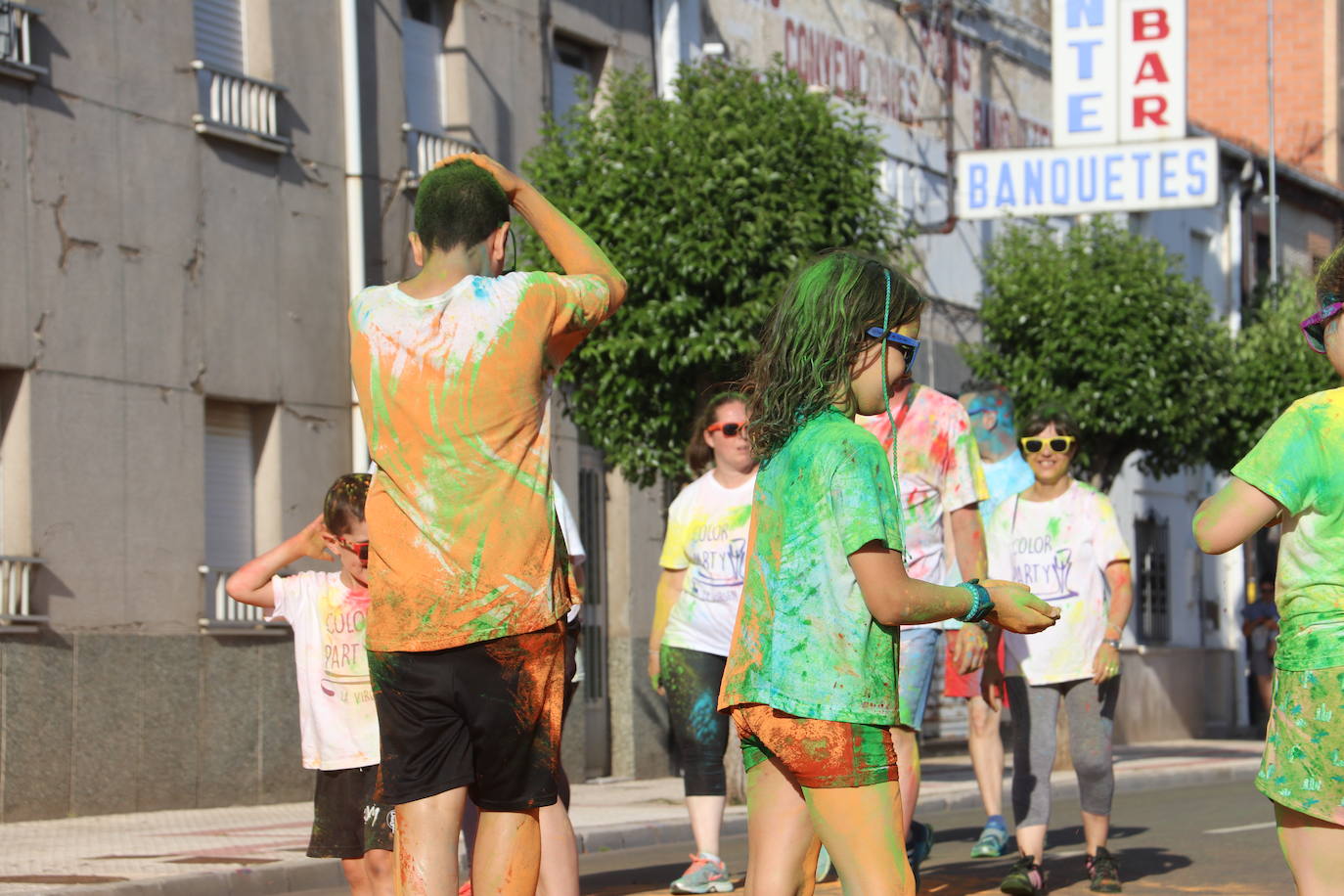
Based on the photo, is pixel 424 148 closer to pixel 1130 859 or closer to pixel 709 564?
pixel 709 564

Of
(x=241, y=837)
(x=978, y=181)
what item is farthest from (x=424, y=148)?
(x=978, y=181)

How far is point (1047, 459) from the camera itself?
9.64 metres

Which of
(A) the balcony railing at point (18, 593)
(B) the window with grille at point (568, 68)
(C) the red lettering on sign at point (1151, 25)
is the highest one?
(C) the red lettering on sign at point (1151, 25)

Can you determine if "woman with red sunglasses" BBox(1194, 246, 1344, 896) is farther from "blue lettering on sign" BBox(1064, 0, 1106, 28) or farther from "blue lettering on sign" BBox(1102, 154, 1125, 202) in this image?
"blue lettering on sign" BBox(1064, 0, 1106, 28)

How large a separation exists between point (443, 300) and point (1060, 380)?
18.9 metres

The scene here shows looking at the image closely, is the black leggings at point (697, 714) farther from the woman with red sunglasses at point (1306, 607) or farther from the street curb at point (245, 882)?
the woman with red sunglasses at point (1306, 607)

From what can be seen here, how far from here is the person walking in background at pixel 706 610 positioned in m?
9.38

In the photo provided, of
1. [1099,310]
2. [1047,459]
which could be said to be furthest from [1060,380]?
[1047,459]

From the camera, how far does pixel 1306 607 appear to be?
5074mm

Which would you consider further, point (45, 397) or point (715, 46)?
point (715, 46)

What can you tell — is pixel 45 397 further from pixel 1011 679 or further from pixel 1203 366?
pixel 1203 366

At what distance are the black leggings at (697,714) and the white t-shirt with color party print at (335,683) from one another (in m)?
2.44

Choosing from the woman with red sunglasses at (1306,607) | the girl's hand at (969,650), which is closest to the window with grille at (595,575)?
the girl's hand at (969,650)

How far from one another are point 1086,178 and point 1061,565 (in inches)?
567
